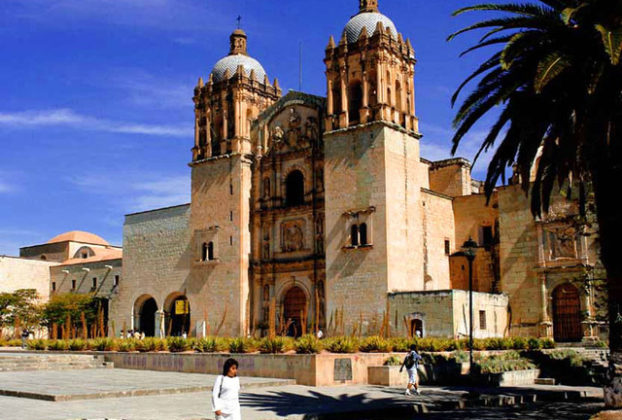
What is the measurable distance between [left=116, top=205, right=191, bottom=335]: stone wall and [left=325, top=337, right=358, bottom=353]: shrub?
19.3 metres

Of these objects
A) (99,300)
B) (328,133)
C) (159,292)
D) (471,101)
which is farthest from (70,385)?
(99,300)

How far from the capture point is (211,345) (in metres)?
24.1

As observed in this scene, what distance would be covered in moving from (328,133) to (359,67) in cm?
346

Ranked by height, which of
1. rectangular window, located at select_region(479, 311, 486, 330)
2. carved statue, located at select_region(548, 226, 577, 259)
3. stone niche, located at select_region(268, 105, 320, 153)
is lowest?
rectangular window, located at select_region(479, 311, 486, 330)

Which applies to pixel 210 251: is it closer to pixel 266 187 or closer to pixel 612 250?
pixel 266 187

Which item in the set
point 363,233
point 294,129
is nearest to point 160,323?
point 294,129

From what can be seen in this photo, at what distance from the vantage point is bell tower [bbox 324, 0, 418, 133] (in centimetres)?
3419

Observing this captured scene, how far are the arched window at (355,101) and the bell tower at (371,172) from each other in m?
0.05

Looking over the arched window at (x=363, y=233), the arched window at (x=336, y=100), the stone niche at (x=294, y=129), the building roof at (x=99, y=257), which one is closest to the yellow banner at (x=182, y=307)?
the stone niche at (x=294, y=129)

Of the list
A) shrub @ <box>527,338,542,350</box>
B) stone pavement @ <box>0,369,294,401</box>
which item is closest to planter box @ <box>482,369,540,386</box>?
shrub @ <box>527,338,542,350</box>

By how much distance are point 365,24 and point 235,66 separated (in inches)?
355

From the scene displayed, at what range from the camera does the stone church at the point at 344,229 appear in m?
32.2

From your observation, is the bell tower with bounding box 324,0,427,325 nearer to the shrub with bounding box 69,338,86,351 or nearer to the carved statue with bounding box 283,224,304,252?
the carved statue with bounding box 283,224,304,252

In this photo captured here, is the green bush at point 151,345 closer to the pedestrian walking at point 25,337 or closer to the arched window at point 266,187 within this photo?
the pedestrian walking at point 25,337
